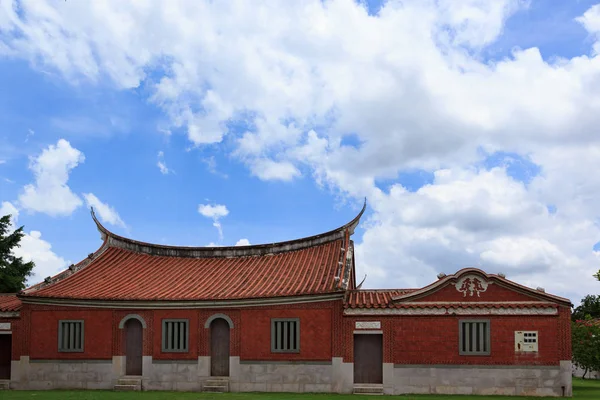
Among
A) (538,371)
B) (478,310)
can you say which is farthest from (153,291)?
(538,371)

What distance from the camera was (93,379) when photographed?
2708 centimetres

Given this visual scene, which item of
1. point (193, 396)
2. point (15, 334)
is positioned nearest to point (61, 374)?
point (15, 334)

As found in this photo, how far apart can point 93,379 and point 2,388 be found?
13.6ft

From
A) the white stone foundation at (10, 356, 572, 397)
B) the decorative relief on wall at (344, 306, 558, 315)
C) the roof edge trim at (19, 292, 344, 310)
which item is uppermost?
the roof edge trim at (19, 292, 344, 310)

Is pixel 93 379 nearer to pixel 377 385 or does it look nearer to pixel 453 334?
pixel 377 385

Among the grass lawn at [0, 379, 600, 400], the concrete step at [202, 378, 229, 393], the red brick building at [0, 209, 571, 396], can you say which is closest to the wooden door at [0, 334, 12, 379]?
the red brick building at [0, 209, 571, 396]

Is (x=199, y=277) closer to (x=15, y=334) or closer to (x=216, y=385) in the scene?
(x=216, y=385)

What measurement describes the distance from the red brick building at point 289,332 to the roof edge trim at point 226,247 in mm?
137

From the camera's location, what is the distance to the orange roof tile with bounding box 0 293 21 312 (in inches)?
1102

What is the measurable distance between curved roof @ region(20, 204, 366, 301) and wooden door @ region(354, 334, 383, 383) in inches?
87.9

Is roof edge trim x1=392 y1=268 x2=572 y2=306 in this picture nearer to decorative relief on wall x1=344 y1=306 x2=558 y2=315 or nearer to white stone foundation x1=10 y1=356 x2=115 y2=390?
decorative relief on wall x1=344 y1=306 x2=558 y2=315

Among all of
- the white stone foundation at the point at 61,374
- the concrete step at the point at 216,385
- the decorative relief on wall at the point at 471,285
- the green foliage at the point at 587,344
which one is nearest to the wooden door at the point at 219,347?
the concrete step at the point at 216,385

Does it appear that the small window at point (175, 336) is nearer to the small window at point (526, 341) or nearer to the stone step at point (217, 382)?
the stone step at point (217, 382)

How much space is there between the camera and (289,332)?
84.0 ft
